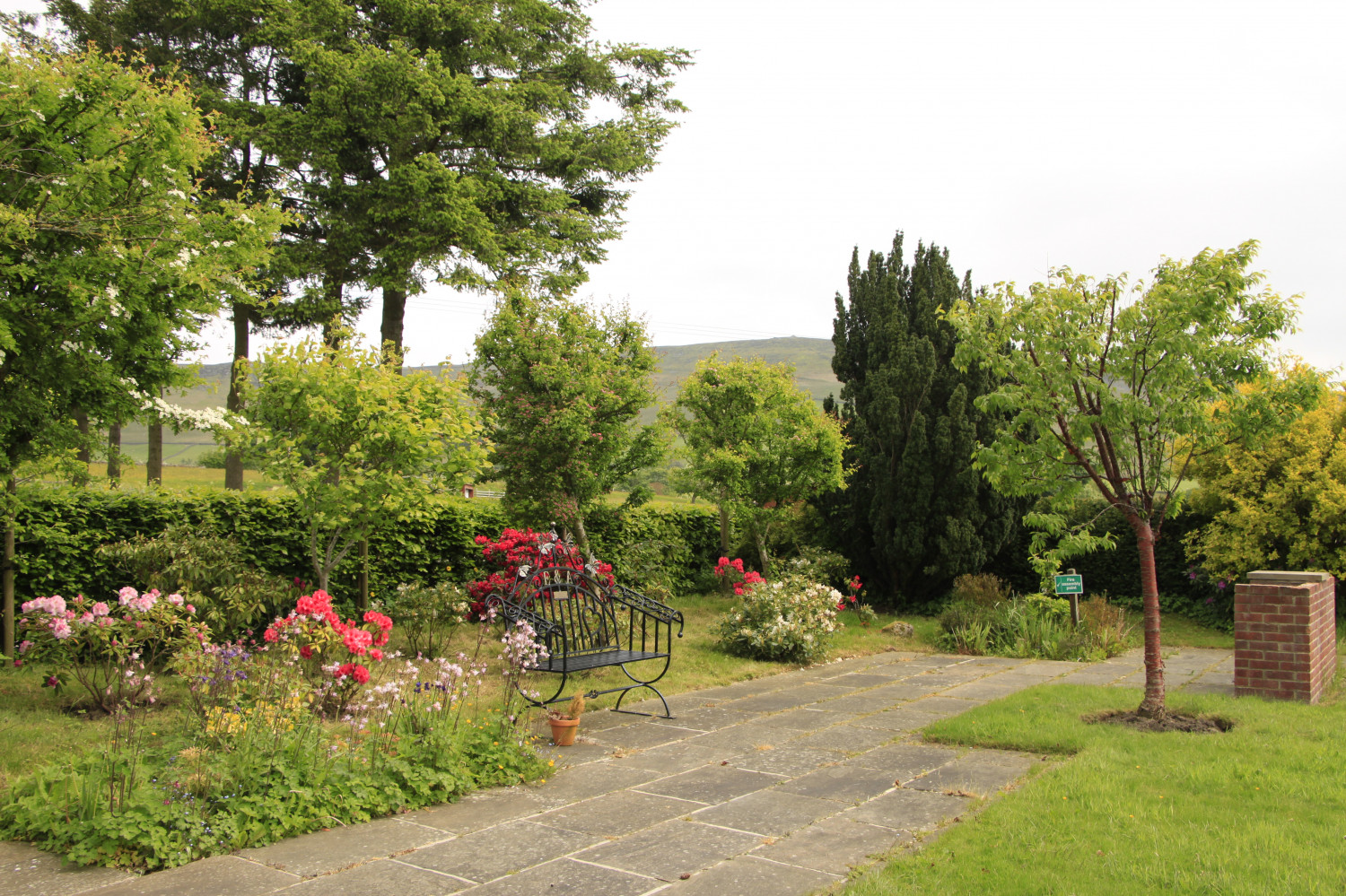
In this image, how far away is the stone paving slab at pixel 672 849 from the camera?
3.52m

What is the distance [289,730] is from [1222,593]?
44.7ft

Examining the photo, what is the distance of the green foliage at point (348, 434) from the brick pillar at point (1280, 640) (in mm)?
7133

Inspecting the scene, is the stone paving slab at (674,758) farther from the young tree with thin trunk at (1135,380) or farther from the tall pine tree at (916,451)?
the tall pine tree at (916,451)

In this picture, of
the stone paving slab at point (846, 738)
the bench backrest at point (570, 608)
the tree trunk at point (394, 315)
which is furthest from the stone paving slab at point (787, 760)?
the tree trunk at point (394, 315)

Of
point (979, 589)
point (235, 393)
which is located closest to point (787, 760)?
point (979, 589)

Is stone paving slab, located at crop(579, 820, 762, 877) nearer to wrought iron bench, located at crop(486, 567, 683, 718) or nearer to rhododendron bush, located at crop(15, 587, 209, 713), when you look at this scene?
wrought iron bench, located at crop(486, 567, 683, 718)

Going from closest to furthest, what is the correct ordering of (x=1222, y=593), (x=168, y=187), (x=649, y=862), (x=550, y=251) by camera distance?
(x=649, y=862) → (x=168, y=187) → (x=1222, y=593) → (x=550, y=251)

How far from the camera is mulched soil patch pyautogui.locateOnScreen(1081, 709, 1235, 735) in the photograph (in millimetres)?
5945

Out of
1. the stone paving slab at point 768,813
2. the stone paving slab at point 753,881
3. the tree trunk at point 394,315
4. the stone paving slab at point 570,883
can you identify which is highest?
the tree trunk at point 394,315

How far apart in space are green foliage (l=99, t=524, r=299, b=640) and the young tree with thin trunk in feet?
20.9

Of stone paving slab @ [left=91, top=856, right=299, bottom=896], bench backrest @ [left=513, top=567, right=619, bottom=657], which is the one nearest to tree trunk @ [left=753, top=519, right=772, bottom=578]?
bench backrest @ [left=513, top=567, right=619, bottom=657]

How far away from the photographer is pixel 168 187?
608cm

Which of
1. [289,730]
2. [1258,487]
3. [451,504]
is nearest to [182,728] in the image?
[289,730]

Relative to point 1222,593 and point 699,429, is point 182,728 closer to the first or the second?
point 699,429
